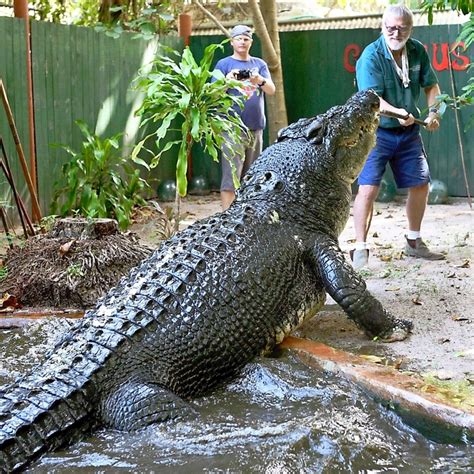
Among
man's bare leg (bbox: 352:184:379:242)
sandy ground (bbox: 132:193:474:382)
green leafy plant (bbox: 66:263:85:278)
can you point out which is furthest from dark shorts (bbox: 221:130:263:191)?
green leafy plant (bbox: 66:263:85:278)

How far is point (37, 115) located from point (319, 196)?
5538 mm

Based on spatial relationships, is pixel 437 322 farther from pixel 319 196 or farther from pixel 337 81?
pixel 337 81

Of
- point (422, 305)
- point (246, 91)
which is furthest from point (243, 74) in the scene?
point (422, 305)

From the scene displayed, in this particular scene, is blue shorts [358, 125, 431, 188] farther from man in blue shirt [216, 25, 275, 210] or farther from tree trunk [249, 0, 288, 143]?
tree trunk [249, 0, 288, 143]

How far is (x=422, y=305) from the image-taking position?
5203mm

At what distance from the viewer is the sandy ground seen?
4.18 m

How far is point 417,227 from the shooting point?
6.84 meters

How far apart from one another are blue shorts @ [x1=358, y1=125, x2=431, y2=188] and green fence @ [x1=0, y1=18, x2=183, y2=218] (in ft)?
14.0

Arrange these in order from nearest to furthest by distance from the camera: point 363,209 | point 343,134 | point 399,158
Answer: point 343,134 → point 363,209 → point 399,158

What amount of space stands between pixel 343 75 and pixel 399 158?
5000 millimetres

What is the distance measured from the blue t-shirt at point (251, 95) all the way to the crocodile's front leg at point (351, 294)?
418cm

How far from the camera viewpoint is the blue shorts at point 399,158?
6.51m

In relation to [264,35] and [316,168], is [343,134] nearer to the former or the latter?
[316,168]

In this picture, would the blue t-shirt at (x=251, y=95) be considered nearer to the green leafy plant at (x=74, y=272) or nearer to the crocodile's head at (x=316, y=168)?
the crocodile's head at (x=316, y=168)
